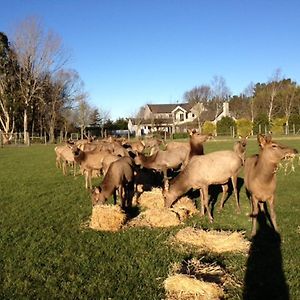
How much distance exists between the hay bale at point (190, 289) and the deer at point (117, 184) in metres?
5.93

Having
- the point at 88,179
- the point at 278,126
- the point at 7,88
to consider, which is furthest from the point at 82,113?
the point at 88,179

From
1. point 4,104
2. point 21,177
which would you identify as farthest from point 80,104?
point 21,177

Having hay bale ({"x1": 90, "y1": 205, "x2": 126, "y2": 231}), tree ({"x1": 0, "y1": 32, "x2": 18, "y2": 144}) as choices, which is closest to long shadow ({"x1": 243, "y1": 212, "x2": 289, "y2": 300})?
hay bale ({"x1": 90, "y1": 205, "x2": 126, "y2": 231})

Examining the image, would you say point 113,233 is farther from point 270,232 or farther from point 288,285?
point 288,285

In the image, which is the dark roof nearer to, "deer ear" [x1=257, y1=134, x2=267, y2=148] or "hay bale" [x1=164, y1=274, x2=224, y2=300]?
"deer ear" [x1=257, y1=134, x2=267, y2=148]

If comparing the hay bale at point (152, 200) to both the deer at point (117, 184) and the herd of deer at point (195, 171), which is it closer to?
the herd of deer at point (195, 171)

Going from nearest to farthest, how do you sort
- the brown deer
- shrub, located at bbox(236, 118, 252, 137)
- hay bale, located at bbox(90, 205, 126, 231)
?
hay bale, located at bbox(90, 205, 126, 231), the brown deer, shrub, located at bbox(236, 118, 252, 137)

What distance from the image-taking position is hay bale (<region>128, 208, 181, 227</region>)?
406 inches

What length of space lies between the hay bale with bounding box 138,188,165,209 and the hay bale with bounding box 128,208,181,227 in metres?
1.24

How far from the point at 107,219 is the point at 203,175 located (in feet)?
10.8

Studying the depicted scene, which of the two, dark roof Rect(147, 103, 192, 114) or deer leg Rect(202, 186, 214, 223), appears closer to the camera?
deer leg Rect(202, 186, 214, 223)

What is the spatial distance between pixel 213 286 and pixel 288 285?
1.37 metres

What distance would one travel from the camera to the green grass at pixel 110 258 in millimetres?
6523

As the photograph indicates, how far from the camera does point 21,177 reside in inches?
841
